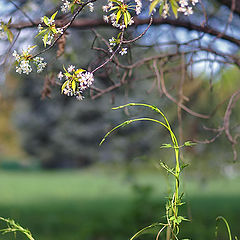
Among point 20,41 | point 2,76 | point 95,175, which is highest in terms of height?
point 95,175

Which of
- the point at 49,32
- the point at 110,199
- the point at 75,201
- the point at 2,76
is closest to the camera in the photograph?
the point at 49,32

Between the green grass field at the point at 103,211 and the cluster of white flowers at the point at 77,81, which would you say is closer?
the cluster of white flowers at the point at 77,81

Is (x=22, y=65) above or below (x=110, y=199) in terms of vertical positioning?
below

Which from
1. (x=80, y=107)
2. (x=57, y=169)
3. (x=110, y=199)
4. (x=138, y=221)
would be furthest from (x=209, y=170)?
(x=57, y=169)

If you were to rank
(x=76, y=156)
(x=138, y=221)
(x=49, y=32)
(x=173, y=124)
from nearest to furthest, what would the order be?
(x=49, y=32)
(x=138, y=221)
(x=173, y=124)
(x=76, y=156)

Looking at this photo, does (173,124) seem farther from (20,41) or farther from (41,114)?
(41,114)

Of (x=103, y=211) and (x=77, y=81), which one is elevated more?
(x=103, y=211)

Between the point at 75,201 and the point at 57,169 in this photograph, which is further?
the point at 57,169

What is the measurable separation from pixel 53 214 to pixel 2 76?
22.0 feet

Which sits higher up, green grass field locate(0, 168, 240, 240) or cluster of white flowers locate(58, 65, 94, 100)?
green grass field locate(0, 168, 240, 240)

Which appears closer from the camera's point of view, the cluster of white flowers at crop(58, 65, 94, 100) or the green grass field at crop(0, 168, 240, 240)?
the cluster of white flowers at crop(58, 65, 94, 100)

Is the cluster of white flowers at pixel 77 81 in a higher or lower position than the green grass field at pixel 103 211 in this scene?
lower

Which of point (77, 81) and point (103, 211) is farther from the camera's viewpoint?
point (103, 211)

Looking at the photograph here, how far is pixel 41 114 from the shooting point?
2345 cm
